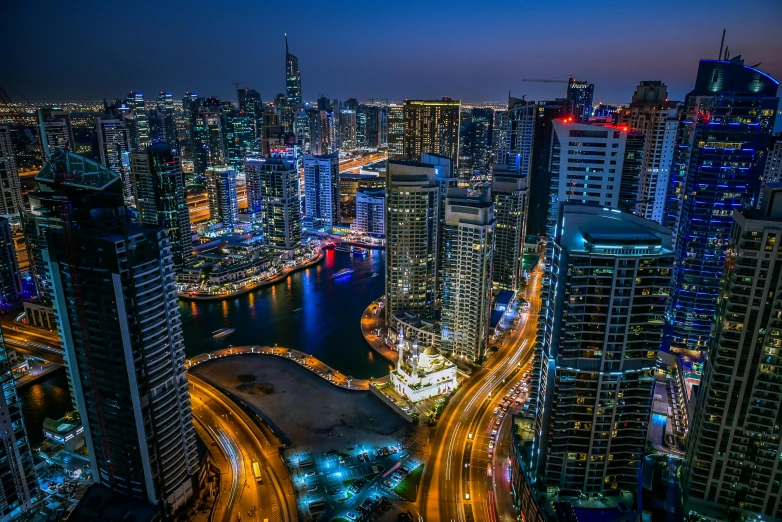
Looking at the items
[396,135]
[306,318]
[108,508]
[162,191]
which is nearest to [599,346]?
[108,508]

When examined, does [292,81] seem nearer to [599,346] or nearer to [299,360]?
[299,360]

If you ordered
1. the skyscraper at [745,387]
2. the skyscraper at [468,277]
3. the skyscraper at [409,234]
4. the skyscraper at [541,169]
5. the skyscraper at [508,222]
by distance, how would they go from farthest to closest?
1. the skyscraper at [541,169]
2. the skyscraper at [508,222]
3. the skyscraper at [409,234]
4. the skyscraper at [468,277]
5. the skyscraper at [745,387]

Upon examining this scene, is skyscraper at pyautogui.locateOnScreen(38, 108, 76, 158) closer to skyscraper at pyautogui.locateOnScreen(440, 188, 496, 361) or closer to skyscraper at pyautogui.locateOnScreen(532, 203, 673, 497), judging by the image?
skyscraper at pyautogui.locateOnScreen(440, 188, 496, 361)

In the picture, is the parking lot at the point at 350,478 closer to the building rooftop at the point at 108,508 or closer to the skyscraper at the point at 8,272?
the building rooftop at the point at 108,508

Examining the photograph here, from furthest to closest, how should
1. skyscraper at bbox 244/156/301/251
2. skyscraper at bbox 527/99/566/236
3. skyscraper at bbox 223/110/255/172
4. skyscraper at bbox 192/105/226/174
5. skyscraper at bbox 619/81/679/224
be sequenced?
skyscraper at bbox 223/110/255/172 < skyscraper at bbox 192/105/226/174 < skyscraper at bbox 527/99/566/236 < skyscraper at bbox 244/156/301/251 < skyscraper at bbox 619/81/679/224

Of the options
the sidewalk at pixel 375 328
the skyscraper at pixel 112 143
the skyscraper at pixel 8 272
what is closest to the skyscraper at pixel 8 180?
the skyscraper at pixel 8 272

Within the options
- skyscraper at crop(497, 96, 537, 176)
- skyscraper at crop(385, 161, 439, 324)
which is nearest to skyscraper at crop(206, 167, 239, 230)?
skyscraper at crop(385, 161, 439, 324)
